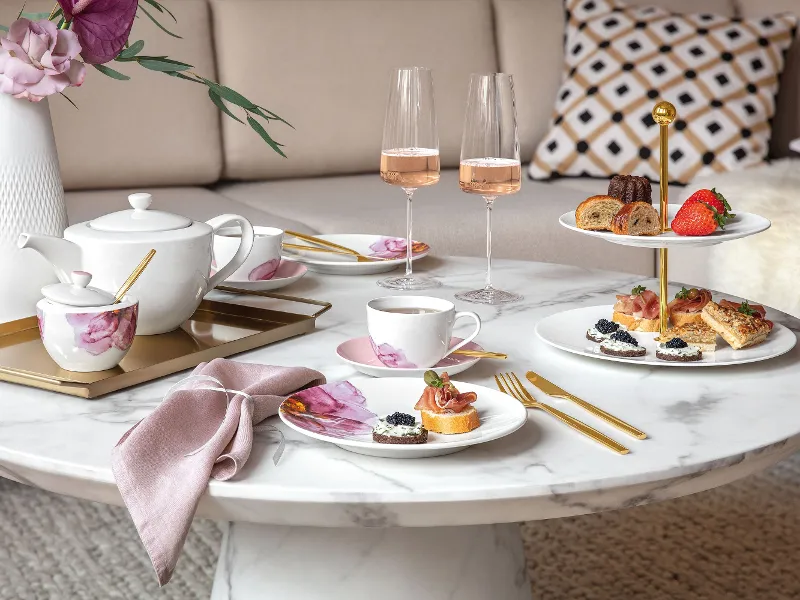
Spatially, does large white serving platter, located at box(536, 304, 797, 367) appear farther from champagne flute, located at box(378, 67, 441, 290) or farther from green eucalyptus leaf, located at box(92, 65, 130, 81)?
green eucalyptus leaf, located at box(92, 65, 130, 81)

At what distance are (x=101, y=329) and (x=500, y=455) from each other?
407 mm

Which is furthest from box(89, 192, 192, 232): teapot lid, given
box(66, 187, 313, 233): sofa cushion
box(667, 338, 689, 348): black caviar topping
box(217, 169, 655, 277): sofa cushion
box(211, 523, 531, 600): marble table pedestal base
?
box(217, 169, 655, 277): sofa cushion

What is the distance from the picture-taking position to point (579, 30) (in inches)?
122

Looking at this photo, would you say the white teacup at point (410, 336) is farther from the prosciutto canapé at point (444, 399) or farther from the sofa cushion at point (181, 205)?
the sofa cushion at point (181, 205)

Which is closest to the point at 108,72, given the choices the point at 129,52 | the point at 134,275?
the point at 129,52

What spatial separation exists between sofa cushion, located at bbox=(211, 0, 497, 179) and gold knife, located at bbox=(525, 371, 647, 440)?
1988 millimetres

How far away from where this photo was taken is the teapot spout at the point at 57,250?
1.13m

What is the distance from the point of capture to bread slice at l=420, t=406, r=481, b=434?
905 millimetres

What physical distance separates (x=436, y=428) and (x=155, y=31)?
7.01ft

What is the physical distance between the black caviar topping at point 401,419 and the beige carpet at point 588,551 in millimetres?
989

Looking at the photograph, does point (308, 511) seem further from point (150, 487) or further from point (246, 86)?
point (246, 86)

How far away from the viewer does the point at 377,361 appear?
1.13 m

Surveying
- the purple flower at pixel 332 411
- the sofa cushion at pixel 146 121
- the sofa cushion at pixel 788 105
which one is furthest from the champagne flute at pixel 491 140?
the sofa cushion at pixel 788 105

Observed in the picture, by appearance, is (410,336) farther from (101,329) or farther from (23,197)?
(23,197)
